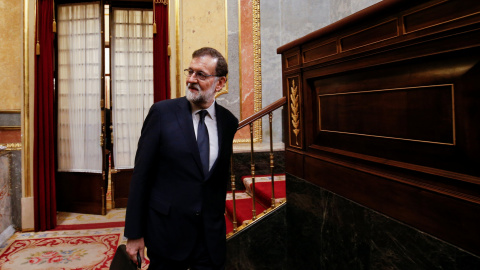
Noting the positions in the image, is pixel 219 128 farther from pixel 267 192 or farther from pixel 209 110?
pixel 267 192

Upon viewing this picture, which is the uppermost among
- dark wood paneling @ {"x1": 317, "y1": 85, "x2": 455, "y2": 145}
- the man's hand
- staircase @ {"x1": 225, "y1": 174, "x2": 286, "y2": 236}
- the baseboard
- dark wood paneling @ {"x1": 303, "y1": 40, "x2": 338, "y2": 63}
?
dark wood paneling @ {"x1": 303, "y1": 40, "x2": 338, "y2": 63}

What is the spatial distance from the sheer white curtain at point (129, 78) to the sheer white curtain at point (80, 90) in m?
0.33

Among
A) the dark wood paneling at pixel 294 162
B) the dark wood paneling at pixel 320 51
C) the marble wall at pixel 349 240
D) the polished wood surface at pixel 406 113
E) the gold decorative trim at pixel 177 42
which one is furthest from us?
the gold decorative trim at pixel 177 42

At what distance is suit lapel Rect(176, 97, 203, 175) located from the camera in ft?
4.25

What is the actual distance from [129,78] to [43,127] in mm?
1439

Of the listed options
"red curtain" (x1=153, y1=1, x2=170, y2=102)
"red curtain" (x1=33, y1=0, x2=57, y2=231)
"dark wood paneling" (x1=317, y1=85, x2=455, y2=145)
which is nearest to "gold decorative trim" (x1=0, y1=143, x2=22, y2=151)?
"red curtain" (x1=33, y1=0, x2=57, y2=231)

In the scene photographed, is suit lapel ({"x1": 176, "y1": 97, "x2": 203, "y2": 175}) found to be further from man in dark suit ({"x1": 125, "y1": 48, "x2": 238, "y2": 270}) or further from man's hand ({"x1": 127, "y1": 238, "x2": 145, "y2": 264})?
man's hand ({"x1": 127, "y1": 238, "x2": 145, "y2": 264})

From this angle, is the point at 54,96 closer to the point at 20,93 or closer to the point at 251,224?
the point at 20,93

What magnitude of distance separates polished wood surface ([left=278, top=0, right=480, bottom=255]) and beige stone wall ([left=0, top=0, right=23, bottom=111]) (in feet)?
13.2

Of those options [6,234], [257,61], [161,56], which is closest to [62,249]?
[6,234]

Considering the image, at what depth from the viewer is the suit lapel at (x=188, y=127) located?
1294mm

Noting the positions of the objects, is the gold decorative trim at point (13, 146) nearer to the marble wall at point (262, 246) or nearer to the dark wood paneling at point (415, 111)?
the marble wall at point (262, 246)

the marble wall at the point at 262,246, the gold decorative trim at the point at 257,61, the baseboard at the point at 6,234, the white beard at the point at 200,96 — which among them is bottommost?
the baseboard at the point at 6,234

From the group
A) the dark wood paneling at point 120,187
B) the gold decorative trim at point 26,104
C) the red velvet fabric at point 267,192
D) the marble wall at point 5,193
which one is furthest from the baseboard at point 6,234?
the red velvet fabric at point 267,192
